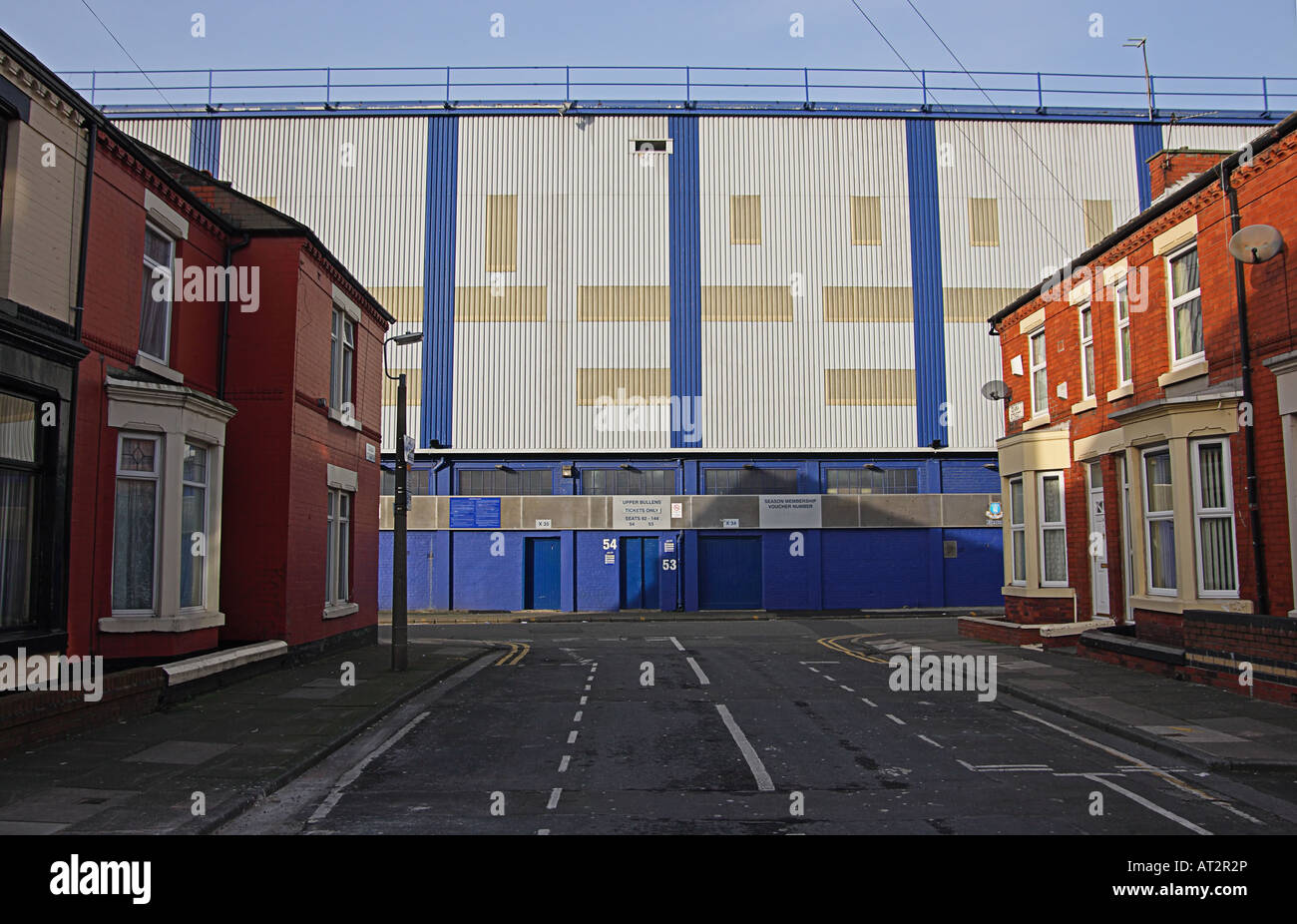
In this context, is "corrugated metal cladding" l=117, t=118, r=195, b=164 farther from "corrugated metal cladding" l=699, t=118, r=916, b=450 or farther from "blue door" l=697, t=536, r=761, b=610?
"blue door" l=697, t=536, r=761, b=610

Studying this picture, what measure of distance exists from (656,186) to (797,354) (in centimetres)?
923

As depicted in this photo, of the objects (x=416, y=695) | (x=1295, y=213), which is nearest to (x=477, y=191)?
(x=416, y=695)

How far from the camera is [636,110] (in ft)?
127

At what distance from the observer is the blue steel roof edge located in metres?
38.6

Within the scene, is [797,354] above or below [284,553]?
above

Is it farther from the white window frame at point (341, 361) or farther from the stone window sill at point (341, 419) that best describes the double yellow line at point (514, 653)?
the white window frame at point (341, 361)

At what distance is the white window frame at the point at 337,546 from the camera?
63.1 ft

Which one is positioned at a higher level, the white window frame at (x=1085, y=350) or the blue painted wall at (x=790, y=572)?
the white window frame at (x=1085, y=350)

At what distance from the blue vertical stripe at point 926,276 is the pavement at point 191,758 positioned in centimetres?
2786

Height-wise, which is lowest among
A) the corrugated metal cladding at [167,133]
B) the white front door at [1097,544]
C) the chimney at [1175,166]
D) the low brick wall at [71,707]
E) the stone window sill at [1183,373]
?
the low brick wall at [71,707]

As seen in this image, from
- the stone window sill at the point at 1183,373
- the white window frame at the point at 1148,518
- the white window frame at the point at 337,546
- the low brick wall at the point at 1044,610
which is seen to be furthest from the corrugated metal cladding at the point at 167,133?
the white window frame at the point at 1148,518

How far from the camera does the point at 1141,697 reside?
42.2ft

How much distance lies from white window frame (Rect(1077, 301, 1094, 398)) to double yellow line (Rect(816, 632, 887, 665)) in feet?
23.9
